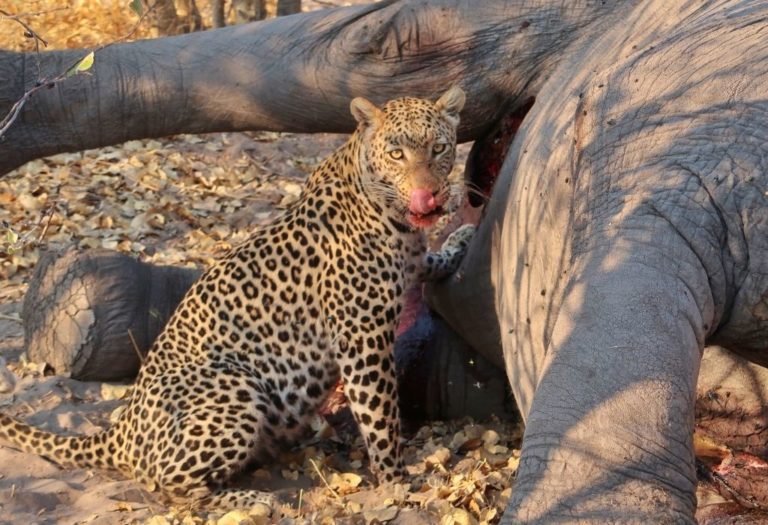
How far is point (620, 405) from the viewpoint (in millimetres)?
3074

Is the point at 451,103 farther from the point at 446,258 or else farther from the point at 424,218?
the point at 446,258

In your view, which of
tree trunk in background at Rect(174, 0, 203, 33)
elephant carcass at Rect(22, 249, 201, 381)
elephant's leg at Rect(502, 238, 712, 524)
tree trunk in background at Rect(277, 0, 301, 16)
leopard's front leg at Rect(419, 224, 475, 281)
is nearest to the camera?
elephant's leg at Rect(502, 238, 712, 524)

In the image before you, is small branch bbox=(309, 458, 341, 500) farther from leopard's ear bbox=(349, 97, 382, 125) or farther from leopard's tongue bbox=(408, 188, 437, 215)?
leopard's ear bbox=(349, 97, 382, 125)

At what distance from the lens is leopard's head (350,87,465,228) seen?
567 cm

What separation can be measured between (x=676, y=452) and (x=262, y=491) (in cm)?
302

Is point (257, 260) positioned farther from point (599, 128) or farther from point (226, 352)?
point (599, 128)

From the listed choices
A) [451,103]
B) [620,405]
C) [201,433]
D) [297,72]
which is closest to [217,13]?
[297,72]

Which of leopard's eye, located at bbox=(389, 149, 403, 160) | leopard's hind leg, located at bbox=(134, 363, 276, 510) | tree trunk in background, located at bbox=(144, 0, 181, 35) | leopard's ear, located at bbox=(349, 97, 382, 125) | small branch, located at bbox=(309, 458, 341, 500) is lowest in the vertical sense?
small branch, located at bbox=(309, 458, 341, 500)

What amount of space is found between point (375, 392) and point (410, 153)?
47.8 inches

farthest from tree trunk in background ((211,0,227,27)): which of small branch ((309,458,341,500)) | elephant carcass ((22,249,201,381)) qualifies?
small branch ((309,458,341,500))

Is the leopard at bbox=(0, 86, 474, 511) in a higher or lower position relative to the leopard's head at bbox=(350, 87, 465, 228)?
lower

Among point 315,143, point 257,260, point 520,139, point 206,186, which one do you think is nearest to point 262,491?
point 257,260

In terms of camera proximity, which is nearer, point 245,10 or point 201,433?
point 201,433

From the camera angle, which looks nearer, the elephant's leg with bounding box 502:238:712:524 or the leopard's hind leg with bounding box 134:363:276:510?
the elephant's leg with bounding box 502:238:712:524
